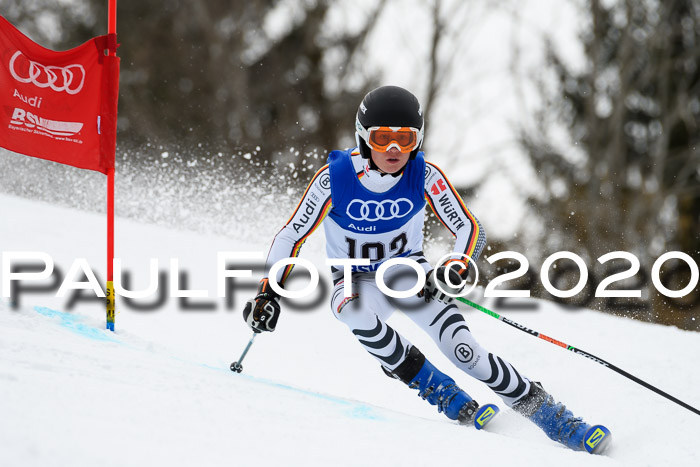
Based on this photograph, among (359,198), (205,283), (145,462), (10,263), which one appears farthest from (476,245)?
(10,263)

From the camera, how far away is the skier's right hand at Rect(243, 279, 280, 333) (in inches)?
143

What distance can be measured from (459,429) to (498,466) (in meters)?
0.51

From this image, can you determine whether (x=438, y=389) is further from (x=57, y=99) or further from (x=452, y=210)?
(x=57, y=99)

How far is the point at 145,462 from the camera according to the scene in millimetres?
1971

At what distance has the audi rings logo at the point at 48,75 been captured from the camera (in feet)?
14.4

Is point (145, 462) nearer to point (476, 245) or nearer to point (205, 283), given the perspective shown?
point (476, 245)

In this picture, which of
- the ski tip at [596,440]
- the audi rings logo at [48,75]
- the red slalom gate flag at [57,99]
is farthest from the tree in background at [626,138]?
the audi rings logo at [48,75]

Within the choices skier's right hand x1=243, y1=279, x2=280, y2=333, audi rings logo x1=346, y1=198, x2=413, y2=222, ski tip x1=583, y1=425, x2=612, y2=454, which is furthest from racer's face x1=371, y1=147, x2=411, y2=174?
ski tip x1=583, y1=425, x2=612, y2=454

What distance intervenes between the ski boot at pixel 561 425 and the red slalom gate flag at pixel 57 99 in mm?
2808

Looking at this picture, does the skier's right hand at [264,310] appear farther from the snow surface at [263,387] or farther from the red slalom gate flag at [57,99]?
the red slalom gate flag at [57,99]

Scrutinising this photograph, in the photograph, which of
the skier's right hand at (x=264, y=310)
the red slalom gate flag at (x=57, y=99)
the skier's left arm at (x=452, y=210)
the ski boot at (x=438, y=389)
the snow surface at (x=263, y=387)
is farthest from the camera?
the red slalom gate flag at (x=57, y=99)

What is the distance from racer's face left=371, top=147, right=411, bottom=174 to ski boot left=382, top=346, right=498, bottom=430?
892 mm

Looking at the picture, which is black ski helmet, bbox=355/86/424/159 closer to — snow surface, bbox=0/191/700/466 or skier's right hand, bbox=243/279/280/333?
skier's right hand, bbox=243/279/280/333

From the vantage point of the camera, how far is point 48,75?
440cm
